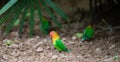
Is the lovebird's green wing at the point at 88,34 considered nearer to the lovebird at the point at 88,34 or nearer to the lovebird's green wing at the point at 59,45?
the lovebird at the point at 88,34

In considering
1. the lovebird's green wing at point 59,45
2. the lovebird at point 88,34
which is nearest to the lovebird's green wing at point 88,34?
the lovebird at point 88,34

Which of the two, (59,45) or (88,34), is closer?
(59,45)

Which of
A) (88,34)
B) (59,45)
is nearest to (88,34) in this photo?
(88,34)

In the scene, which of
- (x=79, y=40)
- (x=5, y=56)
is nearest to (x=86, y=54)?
(x=79, y=40)

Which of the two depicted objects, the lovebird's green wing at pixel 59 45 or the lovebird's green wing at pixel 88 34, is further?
the lovebird's green wing at pixel 88 34

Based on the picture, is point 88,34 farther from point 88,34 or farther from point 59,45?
point 59,45

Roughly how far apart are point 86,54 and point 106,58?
335 millimetres

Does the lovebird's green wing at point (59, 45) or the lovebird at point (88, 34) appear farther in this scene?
the lovebird at point (88, 34)

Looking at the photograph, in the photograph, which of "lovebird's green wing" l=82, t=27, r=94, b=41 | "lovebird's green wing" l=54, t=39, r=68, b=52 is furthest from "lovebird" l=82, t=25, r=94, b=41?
"lovebird's green wing" l=54, t=39, r=68, b=52

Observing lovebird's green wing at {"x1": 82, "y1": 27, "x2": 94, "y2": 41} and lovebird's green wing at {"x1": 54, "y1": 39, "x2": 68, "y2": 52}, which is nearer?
lovebird's green wing at {"x1": 54, "y1": 39, "x2": 68, "y2": 52}

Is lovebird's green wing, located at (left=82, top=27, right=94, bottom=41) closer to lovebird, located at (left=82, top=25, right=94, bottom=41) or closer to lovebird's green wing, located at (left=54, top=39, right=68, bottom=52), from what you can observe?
lovebird, located at (left=82, top=25, right=94, bottom=41)

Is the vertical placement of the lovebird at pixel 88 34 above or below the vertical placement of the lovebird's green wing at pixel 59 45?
above

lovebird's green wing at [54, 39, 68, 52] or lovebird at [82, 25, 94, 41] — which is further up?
lovebird at [82, 25, 94, 41]

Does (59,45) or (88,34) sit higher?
(88,34)
